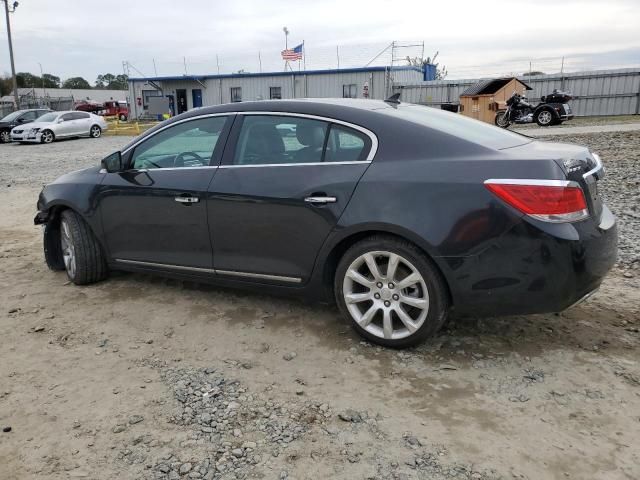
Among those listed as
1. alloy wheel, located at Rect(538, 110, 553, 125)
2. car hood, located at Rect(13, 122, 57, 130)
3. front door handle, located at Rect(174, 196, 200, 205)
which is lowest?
car hood, located at Rect(13, 122, 57, 130)

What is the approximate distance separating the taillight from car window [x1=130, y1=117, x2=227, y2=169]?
208cm

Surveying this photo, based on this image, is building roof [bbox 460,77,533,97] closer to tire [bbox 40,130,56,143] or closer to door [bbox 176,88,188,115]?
tire [bbox 40,130,56,143]

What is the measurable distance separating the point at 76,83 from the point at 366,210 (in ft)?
357

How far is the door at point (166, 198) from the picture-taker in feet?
13.1

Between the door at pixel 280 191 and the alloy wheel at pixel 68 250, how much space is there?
1550 millimetres

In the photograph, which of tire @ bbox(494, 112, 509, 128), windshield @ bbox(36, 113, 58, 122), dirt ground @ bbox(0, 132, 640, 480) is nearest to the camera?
dirt ground @ bbox(0, 132, 640, 480)

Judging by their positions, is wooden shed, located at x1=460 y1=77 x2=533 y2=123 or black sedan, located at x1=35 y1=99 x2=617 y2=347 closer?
black sedan, located at x1=35 y1=99 x2=617 y2=347

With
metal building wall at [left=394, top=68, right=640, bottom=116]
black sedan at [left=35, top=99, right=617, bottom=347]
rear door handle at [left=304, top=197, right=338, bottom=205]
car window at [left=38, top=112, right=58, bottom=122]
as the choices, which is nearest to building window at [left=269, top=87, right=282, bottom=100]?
metal building wall at [left=394, top=68, right=640, bottom=116]

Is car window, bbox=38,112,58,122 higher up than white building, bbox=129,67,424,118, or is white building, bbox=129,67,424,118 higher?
white building, bbox=129,67,424,118

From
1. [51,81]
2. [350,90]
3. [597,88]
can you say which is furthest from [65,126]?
[51,81]

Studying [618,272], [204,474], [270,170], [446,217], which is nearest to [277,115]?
[270,170]

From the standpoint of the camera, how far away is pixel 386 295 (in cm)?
335

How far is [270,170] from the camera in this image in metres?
3.70

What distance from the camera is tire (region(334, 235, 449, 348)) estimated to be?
3.21 m
